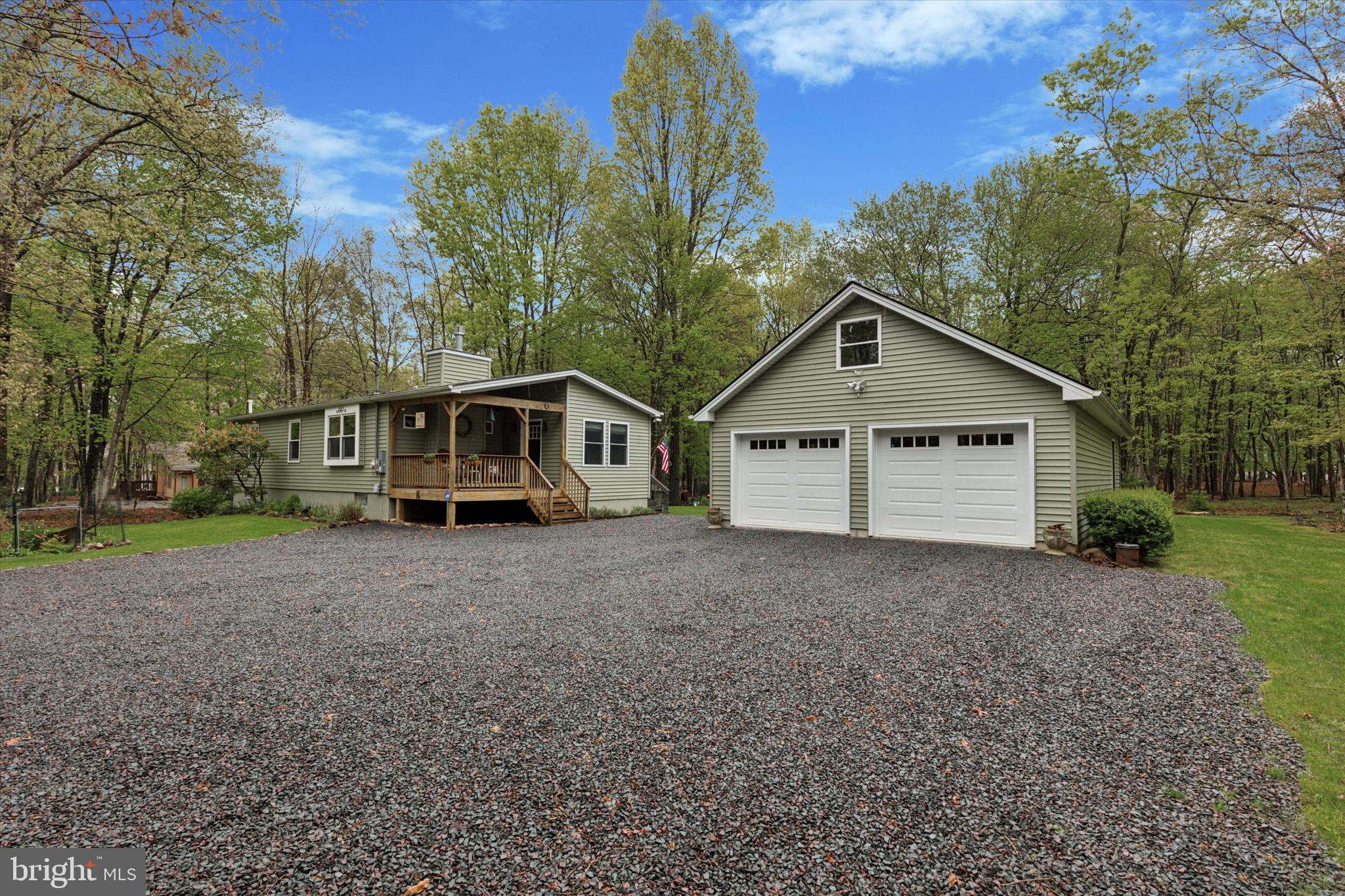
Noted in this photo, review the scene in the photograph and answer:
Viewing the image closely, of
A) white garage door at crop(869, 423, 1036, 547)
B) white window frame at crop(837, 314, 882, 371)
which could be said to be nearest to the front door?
white window frame at crop(837, 314, 882, 371)

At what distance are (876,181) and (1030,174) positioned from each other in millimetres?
5152

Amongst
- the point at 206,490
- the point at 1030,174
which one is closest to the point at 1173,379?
the point at 1030,174

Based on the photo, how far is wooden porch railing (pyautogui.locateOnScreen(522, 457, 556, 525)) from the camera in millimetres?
14688

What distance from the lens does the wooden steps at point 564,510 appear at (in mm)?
15320

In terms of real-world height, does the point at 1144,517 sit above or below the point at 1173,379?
below

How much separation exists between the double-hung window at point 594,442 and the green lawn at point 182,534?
23.8 feet

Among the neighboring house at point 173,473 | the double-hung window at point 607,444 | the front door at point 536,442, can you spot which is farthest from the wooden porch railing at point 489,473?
the neighboring house at point 173,473

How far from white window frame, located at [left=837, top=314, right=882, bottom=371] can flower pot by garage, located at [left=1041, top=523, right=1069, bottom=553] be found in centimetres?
420

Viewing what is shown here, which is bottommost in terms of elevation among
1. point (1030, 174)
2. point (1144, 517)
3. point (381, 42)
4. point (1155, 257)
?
point (1144, 517)

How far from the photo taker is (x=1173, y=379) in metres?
19.2

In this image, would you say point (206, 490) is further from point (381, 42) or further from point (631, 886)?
point (631, 886)

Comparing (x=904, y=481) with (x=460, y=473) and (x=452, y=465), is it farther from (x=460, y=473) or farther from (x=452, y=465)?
(x=460, y=473)

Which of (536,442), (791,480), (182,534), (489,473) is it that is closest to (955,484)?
(791,480)

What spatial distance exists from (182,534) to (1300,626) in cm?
1878
